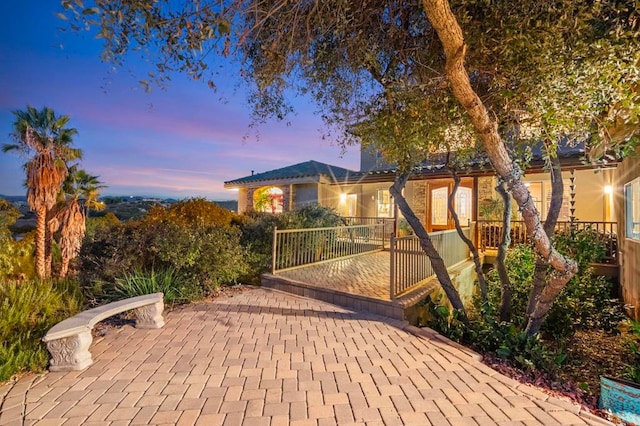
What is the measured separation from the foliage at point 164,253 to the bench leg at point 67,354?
268cm

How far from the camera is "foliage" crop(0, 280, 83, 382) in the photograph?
3180 mm

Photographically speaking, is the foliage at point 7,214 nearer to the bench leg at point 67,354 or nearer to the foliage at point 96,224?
the foliage at point 96,224

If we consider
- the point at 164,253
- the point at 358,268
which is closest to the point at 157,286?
the point at 164,253

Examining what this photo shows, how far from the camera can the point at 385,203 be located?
615 inches

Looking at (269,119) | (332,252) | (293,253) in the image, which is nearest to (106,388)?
(269,119)

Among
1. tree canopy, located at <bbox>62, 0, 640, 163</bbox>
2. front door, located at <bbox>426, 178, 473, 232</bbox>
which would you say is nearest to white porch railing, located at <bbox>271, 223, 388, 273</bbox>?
front door, located at <bbox>426, 178, 473, 232</bbox>

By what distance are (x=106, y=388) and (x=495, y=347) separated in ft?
15.7

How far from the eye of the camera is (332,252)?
32.2ft

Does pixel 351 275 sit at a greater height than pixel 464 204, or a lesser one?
lesser

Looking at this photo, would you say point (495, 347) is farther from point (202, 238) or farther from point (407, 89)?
point (202, 238)

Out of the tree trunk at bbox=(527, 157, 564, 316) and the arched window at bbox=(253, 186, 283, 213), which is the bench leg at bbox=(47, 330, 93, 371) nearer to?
the tree trunk at bbox=(527, 157, 564, 316)

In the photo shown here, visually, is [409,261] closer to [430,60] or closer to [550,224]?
[550,224]

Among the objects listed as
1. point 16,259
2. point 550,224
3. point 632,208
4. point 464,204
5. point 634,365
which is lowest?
point 634,365

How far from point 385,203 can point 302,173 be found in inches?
182
